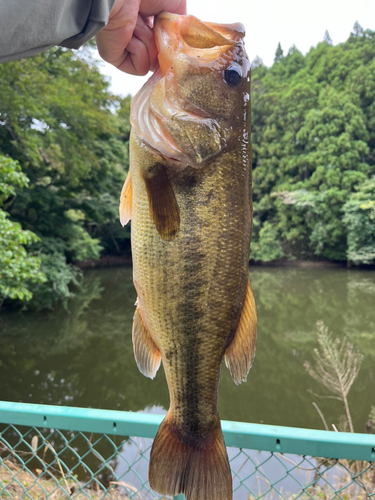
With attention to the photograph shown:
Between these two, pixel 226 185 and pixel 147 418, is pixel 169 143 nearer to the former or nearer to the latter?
pixel 226 185

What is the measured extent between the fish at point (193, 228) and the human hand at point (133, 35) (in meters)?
0.05

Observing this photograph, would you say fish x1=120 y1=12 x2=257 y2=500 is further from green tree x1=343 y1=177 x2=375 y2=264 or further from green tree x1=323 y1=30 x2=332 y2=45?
green tree x1=323 y1=30 x2=332 y2=45

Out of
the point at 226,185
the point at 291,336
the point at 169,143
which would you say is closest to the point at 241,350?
the point at 226,185

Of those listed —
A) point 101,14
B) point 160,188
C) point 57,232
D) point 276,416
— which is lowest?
point 276,416

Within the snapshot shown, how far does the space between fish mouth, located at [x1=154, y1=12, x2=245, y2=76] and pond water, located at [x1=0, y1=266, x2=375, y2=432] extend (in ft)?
19.0

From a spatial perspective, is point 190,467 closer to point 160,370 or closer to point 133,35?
point 133,35

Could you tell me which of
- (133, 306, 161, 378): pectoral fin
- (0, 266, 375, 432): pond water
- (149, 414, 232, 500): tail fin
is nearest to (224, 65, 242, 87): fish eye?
(133, 306, 161, 378): pectoral fin

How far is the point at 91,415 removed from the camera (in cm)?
138

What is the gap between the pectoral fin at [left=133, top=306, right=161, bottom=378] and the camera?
109cm

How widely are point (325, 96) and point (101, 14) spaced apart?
96.8 ft

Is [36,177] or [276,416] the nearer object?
[276,416]

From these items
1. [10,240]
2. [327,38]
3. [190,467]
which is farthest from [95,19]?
[327,38]

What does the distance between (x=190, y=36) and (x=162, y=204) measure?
1.68 ft

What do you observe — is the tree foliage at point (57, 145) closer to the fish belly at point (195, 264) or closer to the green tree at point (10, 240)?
the green tree at point (10, 240)
